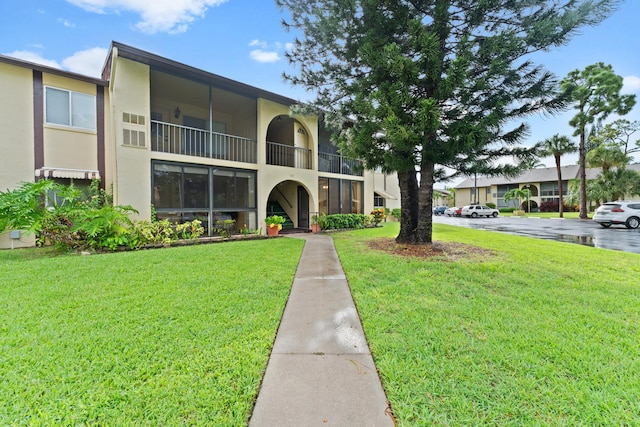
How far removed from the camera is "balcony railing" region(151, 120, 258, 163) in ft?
36.0

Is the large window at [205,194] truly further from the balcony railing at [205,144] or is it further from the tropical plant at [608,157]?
the tropical plant at [608,157]

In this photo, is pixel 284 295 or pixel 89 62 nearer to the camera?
pixel 284 295

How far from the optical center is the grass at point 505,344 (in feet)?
6.49

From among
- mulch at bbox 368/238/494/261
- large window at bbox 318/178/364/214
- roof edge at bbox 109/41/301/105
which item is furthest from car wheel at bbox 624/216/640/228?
roof edge at bbox 109/41/301/105

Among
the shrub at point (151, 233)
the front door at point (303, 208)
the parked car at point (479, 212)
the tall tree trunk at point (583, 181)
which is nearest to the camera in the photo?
the shrub at point (151, 233)

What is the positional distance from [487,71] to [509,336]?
5.81 metres

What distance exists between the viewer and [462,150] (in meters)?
6.39

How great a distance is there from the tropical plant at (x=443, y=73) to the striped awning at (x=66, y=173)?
9091mm

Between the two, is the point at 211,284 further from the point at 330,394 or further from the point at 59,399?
the point at 330,394

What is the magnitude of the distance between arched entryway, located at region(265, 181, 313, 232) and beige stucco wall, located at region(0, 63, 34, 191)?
30.8 feet

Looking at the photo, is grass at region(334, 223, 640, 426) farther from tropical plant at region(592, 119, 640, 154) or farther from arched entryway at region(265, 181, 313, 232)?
tropical plant at region(592, 119, 640, 154)

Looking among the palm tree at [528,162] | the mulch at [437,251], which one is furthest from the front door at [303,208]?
→ the palm tree at [528,162]

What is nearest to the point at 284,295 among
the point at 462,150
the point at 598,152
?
the point at 462,150

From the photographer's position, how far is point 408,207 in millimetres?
9062
